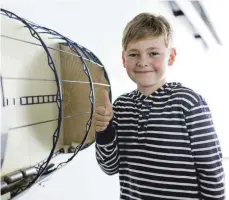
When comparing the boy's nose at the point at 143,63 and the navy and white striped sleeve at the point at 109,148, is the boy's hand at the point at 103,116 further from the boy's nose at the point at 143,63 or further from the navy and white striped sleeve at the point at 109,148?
the boy's nose at the point at 143,63

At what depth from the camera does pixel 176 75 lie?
2293mm

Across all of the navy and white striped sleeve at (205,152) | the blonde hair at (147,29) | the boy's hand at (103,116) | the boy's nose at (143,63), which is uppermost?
the blonde hair at (147,29)

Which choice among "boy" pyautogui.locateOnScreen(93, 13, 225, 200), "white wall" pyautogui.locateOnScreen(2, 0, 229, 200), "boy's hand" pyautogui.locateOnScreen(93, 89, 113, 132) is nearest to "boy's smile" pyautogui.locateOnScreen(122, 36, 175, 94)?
"boy" pyautogui.locateOnScreen(93, 13, 225, 200)

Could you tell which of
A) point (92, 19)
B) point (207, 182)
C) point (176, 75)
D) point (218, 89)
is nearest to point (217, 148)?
point (207, 182)

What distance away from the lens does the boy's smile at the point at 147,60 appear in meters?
0.71

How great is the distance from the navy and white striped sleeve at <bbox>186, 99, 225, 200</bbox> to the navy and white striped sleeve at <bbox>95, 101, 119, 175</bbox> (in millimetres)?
212

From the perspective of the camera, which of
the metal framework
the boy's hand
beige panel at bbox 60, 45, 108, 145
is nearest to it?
the metal framework

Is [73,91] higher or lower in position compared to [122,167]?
higher

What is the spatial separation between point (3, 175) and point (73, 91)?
370mm

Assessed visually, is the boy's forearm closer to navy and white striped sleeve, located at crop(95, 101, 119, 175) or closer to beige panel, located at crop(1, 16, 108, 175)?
navy and white striped sleeve, located at crop(95, 101, 119, 175)

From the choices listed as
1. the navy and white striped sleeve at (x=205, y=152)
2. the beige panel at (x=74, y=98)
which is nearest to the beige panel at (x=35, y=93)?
the beige panel at (x=74, y=98)

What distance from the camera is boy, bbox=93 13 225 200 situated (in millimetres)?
664

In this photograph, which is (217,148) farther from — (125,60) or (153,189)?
(125,60)

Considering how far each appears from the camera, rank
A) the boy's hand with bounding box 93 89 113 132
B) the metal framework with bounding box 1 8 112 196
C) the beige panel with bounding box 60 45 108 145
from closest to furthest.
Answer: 1. the metal framework with bounding box 1 8 112 196
2. the boy's hand with bounding box 93 89 113 132
3. the beige panel with bounding box 60 45 108 145
